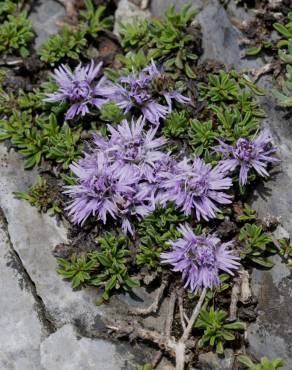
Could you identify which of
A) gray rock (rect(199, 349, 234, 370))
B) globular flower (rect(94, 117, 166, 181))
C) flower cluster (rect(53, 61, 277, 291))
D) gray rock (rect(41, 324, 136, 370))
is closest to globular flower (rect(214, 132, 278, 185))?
flower cluster (rect(53, 61, 277, 291))

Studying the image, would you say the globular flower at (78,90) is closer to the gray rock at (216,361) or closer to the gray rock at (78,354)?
the gray rock at (78,354)

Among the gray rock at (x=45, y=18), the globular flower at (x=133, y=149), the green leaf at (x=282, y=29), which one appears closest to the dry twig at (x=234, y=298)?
the globular flower at (x=133, y=149)

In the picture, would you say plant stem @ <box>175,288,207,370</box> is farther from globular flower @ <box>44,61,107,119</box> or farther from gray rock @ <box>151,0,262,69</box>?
gray rock @ <box>151,0,262,69</box>

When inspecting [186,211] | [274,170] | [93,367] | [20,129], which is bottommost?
[93,367]

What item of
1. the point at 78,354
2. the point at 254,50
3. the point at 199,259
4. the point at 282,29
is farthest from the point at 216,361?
the point at 282,29

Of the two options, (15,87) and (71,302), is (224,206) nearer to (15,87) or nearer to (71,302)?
(71,302)

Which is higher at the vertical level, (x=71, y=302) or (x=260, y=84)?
(x=260, y=84)

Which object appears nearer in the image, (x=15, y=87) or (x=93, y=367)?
(x=93, y=367)

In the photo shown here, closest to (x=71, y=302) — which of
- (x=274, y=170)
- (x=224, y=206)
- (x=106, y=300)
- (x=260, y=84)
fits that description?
(x=106, y=300)
